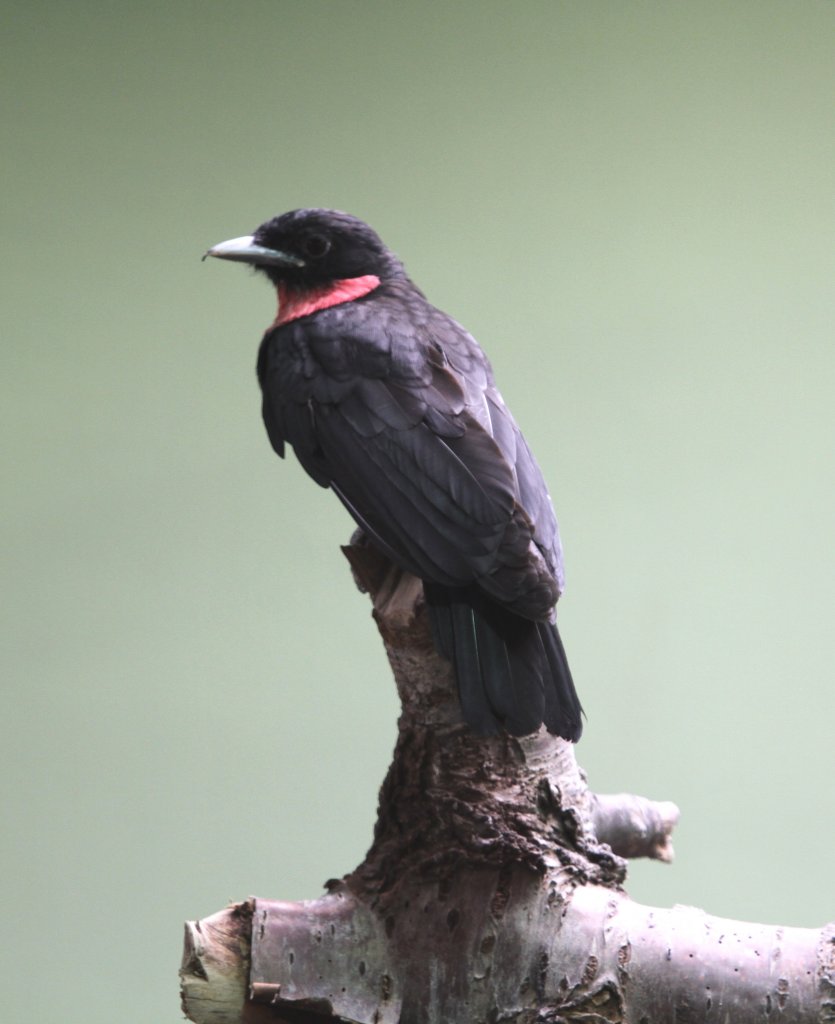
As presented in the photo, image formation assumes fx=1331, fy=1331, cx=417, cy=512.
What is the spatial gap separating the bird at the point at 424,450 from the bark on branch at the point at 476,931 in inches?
4.1

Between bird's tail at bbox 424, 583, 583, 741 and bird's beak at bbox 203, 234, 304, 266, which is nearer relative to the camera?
bird's tail at bbox 424, 583, 583, 741

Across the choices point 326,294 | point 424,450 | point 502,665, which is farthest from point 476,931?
point 326,294

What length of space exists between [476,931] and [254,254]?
119cm

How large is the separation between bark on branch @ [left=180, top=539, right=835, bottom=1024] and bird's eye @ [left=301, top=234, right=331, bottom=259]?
78cm

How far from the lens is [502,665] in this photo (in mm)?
1613

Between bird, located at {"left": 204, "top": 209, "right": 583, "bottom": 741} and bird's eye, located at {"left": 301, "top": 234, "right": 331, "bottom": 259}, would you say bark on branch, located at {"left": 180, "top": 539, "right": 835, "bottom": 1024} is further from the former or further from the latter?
bird's eye, located at {"left": 301, "top": 234, "right": 331, "bottom": 259}

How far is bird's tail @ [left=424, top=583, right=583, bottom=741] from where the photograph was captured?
1.59 meters

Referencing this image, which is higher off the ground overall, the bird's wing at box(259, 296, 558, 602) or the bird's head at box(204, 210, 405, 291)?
the bird's head at box(204, 210, 405, 291)

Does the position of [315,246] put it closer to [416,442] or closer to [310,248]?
[310,248]

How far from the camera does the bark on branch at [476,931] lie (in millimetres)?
1557

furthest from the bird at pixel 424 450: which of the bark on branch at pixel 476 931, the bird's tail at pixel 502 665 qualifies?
the bark on branch at pixel 476 931

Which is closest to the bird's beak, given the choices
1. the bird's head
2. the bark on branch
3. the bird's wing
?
the bird's head

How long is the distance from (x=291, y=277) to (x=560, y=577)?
2.71ft

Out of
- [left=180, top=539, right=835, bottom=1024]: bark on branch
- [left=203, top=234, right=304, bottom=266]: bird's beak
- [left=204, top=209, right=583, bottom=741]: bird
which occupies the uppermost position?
[left=203, top=234, right=304, bottom=266]: bird's beak
